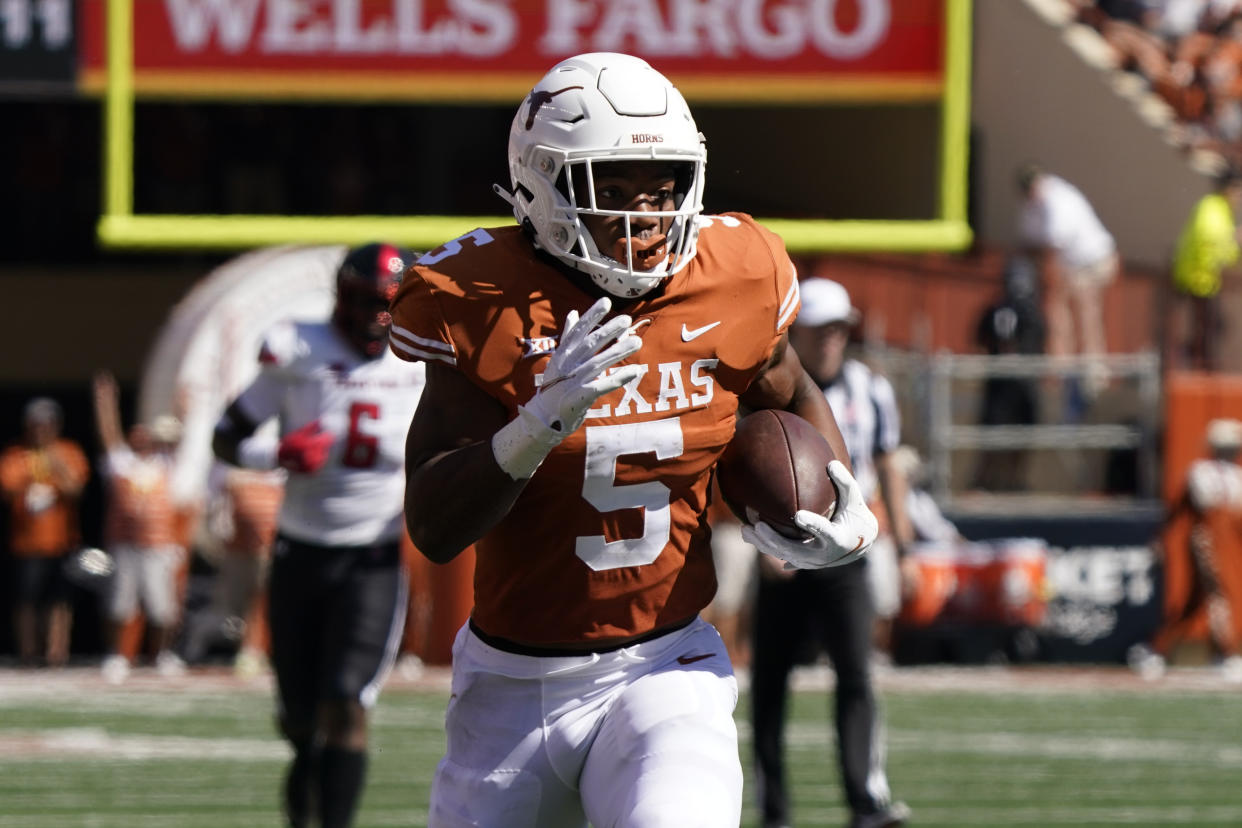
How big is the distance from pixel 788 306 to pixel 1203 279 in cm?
995

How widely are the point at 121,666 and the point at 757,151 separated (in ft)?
23.6

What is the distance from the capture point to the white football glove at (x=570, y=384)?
10.6 ft

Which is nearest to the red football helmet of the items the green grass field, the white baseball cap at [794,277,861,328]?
the white baseball cap at [794,277,861,328]

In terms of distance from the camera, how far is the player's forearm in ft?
11.0

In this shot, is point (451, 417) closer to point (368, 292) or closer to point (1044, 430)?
point (368, 292)

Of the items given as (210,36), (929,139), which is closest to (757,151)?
(929,139)

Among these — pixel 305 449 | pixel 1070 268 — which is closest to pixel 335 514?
pixel 305 449

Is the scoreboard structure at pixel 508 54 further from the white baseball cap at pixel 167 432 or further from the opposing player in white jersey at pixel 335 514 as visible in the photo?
the opposing player in white jersey at pixel 335 514

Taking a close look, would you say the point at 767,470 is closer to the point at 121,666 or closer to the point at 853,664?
the point at 853,664

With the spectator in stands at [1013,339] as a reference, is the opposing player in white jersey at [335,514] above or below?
above

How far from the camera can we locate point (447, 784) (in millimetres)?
3572

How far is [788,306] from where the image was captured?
3.72m

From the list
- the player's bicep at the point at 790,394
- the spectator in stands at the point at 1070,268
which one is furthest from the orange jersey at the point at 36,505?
the player's bicep at the point at 790,394

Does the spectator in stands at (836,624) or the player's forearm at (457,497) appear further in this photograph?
the spectator in stands at (836,624)
